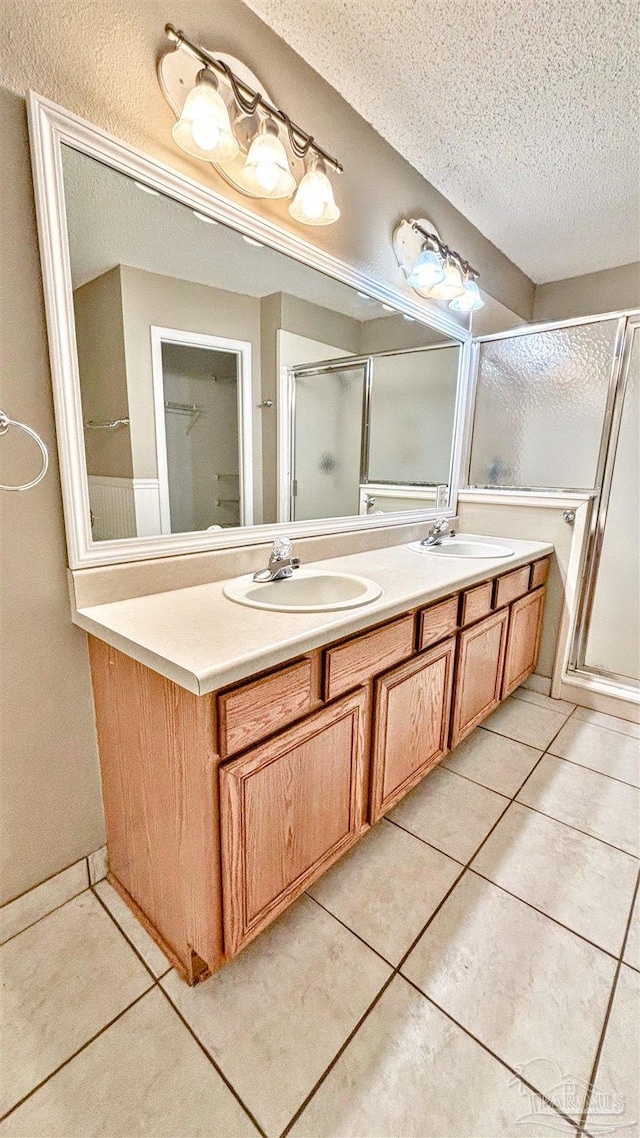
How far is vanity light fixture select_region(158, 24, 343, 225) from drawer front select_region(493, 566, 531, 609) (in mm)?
1380

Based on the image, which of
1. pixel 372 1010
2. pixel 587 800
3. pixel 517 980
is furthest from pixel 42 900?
pixel 587 800

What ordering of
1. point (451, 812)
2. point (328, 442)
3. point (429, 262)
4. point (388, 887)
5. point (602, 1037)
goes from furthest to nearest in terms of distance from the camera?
point (429, 262) → point (328, 442) → point (451, 812) → point (388, 887) → point (602, 1037)

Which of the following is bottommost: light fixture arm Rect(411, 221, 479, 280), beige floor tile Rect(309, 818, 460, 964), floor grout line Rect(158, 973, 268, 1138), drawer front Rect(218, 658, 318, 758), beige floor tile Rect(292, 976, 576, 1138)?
beige floor tile Rect(309, 818, 460, 964)

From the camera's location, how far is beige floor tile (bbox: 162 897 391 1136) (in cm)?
86

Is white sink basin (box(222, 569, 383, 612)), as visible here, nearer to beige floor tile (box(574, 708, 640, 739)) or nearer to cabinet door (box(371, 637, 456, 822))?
cabinet door (box(371, 637, 456, 822))

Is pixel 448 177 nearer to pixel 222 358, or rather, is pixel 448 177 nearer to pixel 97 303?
pixel 222 358

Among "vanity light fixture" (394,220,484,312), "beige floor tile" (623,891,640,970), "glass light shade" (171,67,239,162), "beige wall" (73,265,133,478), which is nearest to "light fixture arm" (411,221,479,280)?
"vanity light fixture" (394,220,484,312)

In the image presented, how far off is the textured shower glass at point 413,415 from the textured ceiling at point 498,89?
2.19 feet

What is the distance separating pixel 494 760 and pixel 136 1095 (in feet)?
4.78

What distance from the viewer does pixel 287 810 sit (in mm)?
1015

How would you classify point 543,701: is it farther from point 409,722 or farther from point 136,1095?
point 136,1095

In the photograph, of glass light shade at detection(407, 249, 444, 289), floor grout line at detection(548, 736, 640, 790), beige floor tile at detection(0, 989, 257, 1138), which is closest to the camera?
beige floor tile at detection(0, 989, 257, 1138)

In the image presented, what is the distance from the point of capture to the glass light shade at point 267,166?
1178 mm

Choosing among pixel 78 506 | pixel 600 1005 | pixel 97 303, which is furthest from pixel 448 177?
pixel 600 1005
